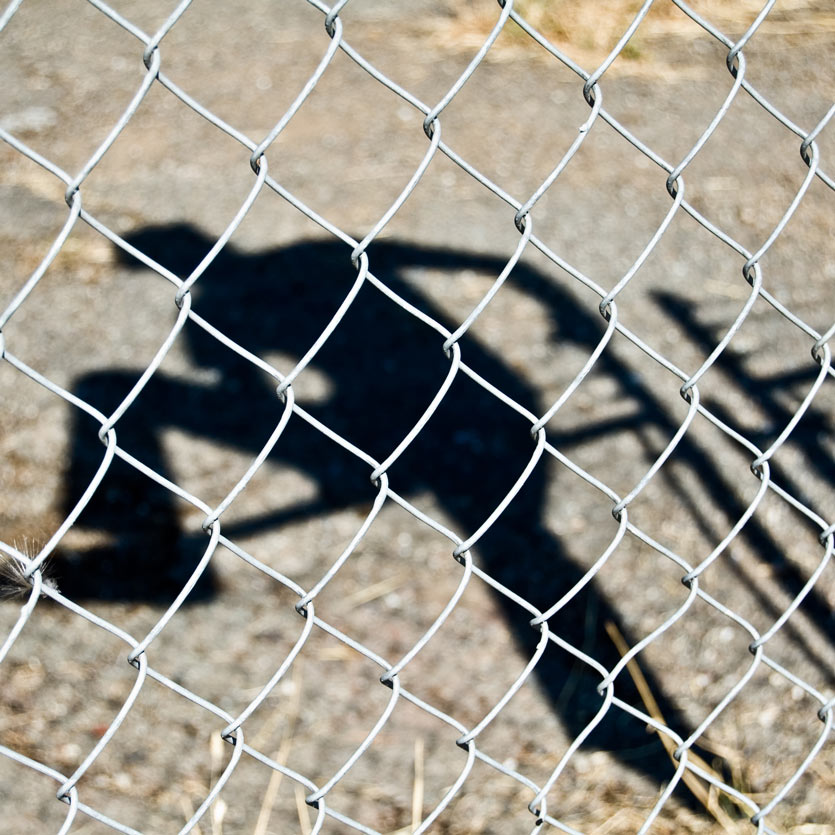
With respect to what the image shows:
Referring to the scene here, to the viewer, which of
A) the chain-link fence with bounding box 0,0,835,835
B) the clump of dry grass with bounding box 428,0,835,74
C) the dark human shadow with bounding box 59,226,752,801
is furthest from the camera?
the clump of dry grass with bounding box 428,0,835,74

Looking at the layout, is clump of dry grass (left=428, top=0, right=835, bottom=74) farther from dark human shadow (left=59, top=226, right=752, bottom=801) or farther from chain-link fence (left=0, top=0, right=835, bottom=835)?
dark human shadow (left=59, top=226, right=752, bottom=801)

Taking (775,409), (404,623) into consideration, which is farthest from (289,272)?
(775,409)

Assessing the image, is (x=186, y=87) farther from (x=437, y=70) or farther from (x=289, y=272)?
(x=289, y=272)

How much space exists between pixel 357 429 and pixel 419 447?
0.17 m

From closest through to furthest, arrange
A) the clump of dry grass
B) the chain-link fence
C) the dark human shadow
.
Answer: the chain-link fence < the dark human shadow < the clump of dry grass

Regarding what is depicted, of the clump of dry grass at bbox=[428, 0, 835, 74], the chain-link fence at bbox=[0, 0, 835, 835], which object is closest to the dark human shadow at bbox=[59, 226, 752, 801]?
the chain-link fence at bbox=[0, 0, 835, 835]

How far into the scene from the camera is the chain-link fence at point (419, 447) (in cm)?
164

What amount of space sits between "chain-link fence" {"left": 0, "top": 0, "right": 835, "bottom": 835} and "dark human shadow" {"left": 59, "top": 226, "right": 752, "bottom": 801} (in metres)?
0.01

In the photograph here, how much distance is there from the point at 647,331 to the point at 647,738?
126 centimetres

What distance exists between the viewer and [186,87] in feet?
12.3

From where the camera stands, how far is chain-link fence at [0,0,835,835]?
164cm

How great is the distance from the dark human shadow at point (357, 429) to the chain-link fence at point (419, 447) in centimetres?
1

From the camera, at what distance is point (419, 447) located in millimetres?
2496

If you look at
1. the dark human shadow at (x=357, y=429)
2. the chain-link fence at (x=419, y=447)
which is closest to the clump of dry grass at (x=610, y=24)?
the chain-link fence at (x=419, y=447)
